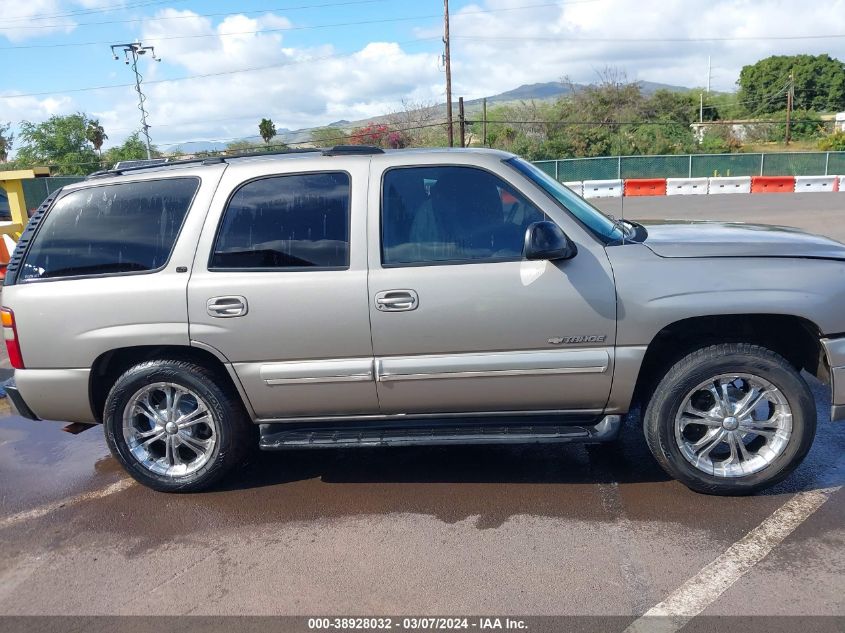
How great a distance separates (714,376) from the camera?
377 centimetres

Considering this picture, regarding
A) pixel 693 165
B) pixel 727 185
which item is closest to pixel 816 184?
pixel 727 185

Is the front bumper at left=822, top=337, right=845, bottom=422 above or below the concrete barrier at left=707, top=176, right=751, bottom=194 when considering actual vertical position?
above

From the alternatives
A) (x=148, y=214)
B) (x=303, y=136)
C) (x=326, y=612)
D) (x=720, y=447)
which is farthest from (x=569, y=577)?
(x=303, y=136)

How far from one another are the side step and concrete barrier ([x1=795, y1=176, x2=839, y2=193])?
26141 mm

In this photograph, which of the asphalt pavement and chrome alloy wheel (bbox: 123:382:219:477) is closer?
the asphalt pavement

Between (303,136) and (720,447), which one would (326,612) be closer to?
(720,447)

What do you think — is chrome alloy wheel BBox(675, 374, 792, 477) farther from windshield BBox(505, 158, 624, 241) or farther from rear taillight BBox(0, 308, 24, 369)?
rear taillight BBox(0, 308, 24, 369)

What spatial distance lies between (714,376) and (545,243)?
1.16 m

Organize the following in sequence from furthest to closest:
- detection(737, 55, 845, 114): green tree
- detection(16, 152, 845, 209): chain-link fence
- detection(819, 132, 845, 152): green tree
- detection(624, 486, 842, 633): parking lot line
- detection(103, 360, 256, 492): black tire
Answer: detection(737, 55, 845, 114): green tree → detection(819, 132, 845, 152): green tree → detection(16, 152, 845, 209): chain-link fence → detection(103, 360, 256, 492): black tire → detection(624, 486, 842, 633): parking lot line

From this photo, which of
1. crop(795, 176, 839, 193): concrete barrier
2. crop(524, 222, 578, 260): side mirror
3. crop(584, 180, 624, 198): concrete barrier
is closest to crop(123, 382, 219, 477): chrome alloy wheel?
crop(524, 222, 578, 260): side mirror

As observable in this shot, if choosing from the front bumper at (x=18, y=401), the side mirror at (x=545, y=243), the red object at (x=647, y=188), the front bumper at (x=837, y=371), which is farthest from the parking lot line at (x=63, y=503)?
the red object at (x=647, y=188)

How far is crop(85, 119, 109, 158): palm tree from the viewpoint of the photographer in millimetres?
55422

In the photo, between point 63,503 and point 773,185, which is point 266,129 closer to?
point 773,185

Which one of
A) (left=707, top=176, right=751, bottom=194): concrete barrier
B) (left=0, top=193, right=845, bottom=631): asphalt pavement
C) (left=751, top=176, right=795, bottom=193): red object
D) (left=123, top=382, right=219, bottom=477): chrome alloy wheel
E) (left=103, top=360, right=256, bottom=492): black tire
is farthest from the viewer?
(left=707, top=176, right=751, bottom=194): concrete barrier
